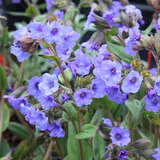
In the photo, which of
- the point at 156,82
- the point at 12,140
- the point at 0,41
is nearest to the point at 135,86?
the point at 156,82

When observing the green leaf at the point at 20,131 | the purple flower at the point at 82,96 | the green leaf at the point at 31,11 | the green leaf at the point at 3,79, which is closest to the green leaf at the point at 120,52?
the purple flower at the point at 82,96

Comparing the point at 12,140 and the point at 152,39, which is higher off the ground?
the point at 152,39

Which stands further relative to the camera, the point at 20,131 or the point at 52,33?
the point at 20,131

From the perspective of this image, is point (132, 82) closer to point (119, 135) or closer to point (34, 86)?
point (119, 135)

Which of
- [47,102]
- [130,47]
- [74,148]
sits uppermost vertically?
[130,47]

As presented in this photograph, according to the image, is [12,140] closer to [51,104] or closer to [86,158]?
[86,158]

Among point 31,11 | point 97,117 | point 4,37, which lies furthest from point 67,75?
point 31,11
